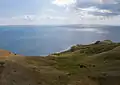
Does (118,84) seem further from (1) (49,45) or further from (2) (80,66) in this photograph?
(1) (49,45)

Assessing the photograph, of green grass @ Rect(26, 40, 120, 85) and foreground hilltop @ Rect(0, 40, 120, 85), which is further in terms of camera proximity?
green grass @ Rect(26, 40, 120, 85)

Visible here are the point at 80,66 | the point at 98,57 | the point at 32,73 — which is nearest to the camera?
the point at 32,73

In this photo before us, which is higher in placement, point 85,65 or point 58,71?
point 58,71

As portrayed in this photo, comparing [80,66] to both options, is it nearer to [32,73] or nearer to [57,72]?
[57,72]

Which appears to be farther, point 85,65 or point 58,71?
point 85,65

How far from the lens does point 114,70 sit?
25109mm

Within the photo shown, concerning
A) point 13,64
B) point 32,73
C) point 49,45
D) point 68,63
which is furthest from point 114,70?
point 49,45

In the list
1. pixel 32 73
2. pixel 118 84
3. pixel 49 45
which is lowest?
pixel 49 45

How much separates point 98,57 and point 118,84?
740 centimetres

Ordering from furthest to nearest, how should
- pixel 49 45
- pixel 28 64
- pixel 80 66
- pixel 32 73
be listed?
pixel 49 45 → pixel 80 66 → pixel 28 64 → pixel 32 73

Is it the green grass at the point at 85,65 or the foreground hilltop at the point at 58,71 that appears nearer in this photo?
the foreground hilltop at the point at 58,71

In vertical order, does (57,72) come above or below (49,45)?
above

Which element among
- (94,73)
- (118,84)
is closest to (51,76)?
(94,73)

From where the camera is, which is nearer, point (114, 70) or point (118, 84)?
point (118, 84)
